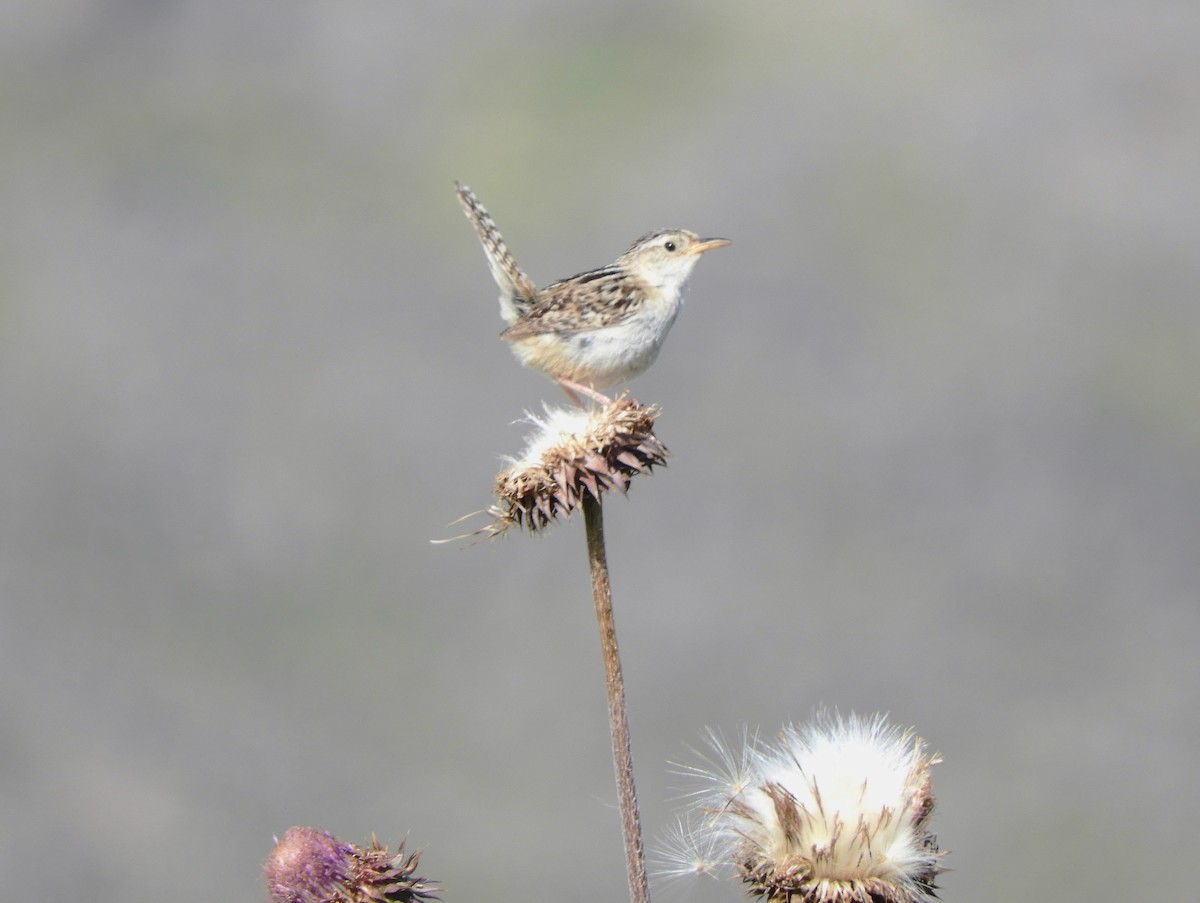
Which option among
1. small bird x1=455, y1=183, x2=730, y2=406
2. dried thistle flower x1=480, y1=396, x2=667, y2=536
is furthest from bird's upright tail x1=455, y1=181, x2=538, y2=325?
dried thistle flower x1=480, y1=396, x2=667, y2=536

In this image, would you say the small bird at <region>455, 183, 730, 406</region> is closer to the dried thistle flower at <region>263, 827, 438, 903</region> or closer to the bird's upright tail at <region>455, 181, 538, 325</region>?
the bird's upright tail at <region>455, 181, 538, 325</region>

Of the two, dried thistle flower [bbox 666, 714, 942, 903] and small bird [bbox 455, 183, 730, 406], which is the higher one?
small bird [bbox 455, 183, 730, 406]

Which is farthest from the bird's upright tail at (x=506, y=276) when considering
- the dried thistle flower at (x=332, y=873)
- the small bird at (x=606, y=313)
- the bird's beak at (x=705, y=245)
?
the dried thistle flower at (x=332, y=873)

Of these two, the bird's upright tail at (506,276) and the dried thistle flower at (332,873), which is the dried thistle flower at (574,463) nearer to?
the dried thistle flower at (332,873)

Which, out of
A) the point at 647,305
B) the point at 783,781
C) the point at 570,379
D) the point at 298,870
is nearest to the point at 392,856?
the point at 298,870

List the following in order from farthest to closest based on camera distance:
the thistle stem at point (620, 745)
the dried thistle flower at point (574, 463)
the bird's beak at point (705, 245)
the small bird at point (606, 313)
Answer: the bird's beak at point (705, 245) < the small bird at point (606, 313) < the dried thistle flower at point (574, 463) < the thistle stem at point (620, 745)

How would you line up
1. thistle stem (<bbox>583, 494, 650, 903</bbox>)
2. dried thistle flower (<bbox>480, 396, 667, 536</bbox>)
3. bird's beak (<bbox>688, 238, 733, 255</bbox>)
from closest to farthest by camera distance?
thistle stem (<bbox>583, 494, 650, 903</bbox>) → dried thistle flower (<bbox>480, 396, 667, 536</bbox>) → bird's beak (<bbox>688, 238, 733, 255</bbox>)
